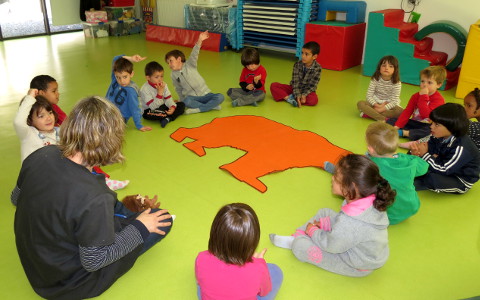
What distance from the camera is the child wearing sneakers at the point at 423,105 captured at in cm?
359

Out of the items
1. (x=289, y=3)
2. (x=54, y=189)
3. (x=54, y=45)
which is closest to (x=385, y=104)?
(x=289, y=3)

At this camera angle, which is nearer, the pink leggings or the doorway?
the pink leggings

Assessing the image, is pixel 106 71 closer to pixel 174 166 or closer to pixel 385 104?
pixel 174 166

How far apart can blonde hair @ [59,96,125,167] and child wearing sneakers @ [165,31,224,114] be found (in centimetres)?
272

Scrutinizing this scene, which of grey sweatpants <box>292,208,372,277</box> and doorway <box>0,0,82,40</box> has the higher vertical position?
doorway <box>0,0,82,40</box>

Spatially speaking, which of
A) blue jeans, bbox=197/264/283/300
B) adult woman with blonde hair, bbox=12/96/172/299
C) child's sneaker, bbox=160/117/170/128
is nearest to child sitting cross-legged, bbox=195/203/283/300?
blue jeans, bbox=197/264/283/300

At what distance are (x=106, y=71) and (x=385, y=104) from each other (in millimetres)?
4254

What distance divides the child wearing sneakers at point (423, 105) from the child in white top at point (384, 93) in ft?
0.88

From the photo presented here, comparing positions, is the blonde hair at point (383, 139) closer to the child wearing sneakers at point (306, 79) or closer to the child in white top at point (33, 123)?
the child in white top at point (33, 123)

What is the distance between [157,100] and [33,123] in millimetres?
1630

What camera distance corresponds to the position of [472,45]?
4598mm

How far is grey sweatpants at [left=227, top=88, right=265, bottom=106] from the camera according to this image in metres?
4.59

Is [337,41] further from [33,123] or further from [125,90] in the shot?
[33,123]

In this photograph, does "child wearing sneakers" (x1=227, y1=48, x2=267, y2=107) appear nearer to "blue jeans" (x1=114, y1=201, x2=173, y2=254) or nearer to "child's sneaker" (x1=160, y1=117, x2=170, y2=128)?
"child's sneaker" (x1=160, y1=117, x2=170, y2=128)
